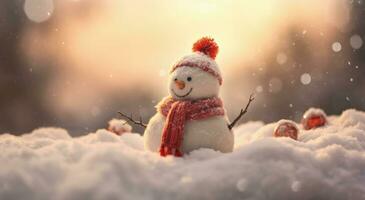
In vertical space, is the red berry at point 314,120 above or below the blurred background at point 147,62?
below

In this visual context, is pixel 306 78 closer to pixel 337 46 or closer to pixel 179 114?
pixel 337 46

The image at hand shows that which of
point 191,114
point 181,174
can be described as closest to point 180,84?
point 191,114

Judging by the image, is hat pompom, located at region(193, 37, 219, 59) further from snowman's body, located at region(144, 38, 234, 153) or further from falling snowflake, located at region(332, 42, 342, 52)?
falling snowflake, located at region(332, 42, 342, 52)

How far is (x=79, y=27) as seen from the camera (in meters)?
7.28

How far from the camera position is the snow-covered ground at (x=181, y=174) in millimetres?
2594

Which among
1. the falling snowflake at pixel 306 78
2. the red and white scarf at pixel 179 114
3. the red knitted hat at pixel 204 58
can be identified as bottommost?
the red and white scarf at pixel 179 114

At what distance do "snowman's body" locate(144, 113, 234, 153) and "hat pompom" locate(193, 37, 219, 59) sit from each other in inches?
21.2

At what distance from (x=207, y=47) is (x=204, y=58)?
0.16 metres

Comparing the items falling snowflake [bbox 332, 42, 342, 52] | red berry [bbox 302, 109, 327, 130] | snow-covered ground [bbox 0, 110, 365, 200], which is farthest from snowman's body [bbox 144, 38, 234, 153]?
falling snowflake [bbox 332, 42, 342, 52]

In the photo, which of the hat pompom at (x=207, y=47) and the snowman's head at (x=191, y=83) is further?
the hat pompom at (x=207, y=47)

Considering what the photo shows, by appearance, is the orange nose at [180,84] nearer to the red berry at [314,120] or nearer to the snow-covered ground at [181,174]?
the snow-covered ground at [181,174]

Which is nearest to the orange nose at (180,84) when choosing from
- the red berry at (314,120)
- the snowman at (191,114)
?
the snowman at (191,114)

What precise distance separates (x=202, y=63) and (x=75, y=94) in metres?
4.15

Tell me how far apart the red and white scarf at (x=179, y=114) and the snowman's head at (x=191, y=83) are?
52mm
